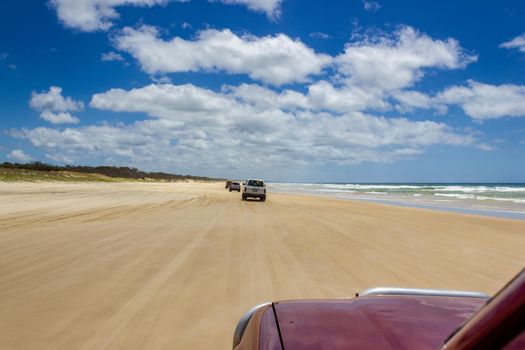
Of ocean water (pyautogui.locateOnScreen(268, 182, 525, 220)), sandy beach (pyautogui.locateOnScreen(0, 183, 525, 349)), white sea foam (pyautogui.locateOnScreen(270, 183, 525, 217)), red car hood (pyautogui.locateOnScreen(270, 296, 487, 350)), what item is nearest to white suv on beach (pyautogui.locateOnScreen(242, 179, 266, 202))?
ocean water (pyautogui.locateOnScreen(268, 182, 525, 220))

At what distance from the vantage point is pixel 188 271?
6.99 m

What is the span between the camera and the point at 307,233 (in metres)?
12.2

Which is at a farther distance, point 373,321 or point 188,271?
point 188,271

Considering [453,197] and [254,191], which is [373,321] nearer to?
[254,191]

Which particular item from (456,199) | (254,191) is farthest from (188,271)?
(456,199)

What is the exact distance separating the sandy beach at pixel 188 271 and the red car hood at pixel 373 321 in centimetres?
209

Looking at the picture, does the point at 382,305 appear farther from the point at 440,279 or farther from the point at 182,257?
the point at 182,257

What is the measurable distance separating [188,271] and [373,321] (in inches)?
212

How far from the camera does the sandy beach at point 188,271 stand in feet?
14.4

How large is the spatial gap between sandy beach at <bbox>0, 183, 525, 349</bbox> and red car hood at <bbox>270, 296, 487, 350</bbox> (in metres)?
2.09

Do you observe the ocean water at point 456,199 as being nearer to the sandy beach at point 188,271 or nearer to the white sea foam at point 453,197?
the white sea foam at point 453,197

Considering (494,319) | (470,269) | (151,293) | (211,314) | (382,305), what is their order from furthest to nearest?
(470,269), (151,293), (211,314), (382,305), (494,319)

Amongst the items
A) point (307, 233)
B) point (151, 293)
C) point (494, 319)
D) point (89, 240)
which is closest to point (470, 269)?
Answer: point (307, 233)

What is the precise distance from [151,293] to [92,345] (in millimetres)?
1743
